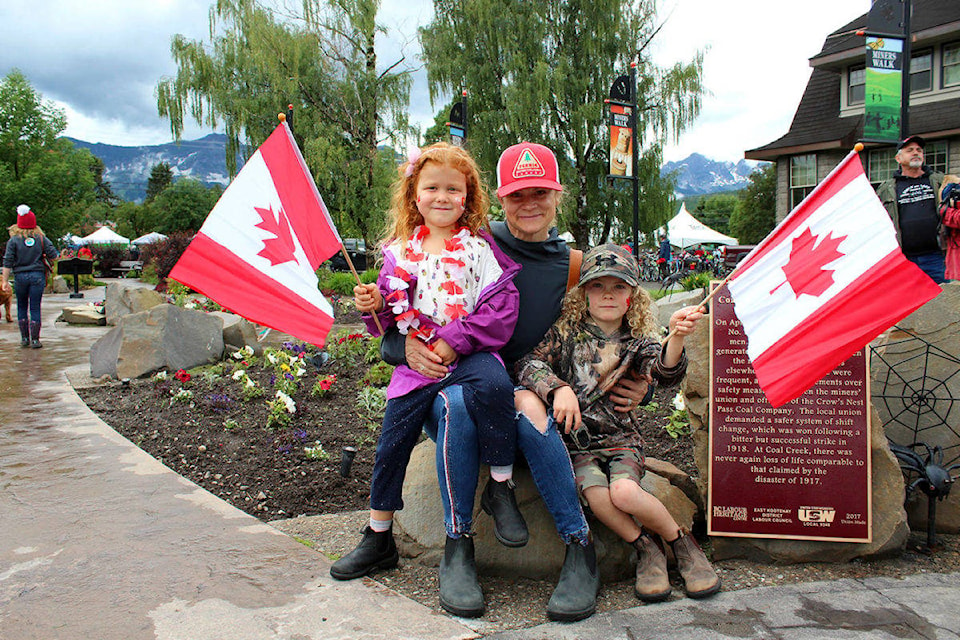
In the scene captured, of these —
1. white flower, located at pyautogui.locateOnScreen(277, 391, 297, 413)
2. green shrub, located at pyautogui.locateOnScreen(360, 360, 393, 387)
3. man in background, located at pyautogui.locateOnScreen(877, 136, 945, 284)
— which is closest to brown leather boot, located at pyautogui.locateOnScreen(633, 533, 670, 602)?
white flower, located at pyautogui.locateOnScreen(277, 391, 297, 413)

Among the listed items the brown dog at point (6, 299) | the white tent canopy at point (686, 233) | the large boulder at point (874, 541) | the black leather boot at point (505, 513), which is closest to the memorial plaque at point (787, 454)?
the large boulder at point (874, 541)

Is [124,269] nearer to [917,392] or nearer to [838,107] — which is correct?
[838,107]

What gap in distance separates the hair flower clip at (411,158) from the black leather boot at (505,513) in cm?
134

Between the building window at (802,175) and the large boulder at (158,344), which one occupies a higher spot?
the building window at (802,175)

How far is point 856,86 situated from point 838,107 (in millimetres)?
908

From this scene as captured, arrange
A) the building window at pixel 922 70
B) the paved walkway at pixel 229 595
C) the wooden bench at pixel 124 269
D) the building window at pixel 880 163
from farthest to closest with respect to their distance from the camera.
→ 1. the wooden bench at pixel 124 269
2. the building window at pixel 880 163
3. the building window at pixel 922 70
4. the paved walkway at pixel 229 595

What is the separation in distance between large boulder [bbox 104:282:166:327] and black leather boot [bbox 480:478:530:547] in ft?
32.3

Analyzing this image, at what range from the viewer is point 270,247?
289 cm

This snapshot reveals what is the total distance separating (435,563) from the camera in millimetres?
2898

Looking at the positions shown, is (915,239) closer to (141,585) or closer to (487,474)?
(487,474)

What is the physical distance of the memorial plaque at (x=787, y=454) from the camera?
2.91 metres

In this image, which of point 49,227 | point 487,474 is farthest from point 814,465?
point 49,227

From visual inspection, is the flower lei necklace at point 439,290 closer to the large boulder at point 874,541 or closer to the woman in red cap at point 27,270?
the large boulder at point 874,541

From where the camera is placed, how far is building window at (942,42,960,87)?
1812 centimetres
